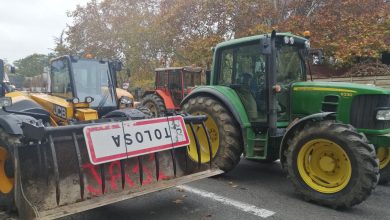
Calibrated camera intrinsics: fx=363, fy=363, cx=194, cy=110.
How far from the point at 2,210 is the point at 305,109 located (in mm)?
4291

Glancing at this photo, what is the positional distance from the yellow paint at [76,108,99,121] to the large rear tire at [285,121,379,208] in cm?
389

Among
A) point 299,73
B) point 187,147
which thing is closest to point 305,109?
point 299,73

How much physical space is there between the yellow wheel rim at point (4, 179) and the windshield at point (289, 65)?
3929 millimetres

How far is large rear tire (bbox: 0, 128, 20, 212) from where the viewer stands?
4061 millimetres

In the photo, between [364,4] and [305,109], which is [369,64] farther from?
[305,109]

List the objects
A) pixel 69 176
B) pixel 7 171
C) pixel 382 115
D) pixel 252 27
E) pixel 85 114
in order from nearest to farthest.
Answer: pixel 69 176 < pixel 7 171 < pixel 382 115 < pixel 85 114 < pixel 252 27

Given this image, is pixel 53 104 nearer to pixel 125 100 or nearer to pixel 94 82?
pixel 94 82

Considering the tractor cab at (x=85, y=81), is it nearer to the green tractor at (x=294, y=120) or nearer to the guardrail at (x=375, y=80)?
the green tractor at (x=294, y=120)

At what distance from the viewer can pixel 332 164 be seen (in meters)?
4.55

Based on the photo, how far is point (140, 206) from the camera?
4.56 meters

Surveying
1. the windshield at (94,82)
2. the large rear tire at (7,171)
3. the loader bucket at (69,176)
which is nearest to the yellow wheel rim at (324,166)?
the loader bucket at (69,176)

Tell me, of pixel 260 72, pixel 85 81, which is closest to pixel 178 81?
pixel 85 81

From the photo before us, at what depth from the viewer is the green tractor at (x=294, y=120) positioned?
438cm

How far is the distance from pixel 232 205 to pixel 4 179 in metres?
2.81
